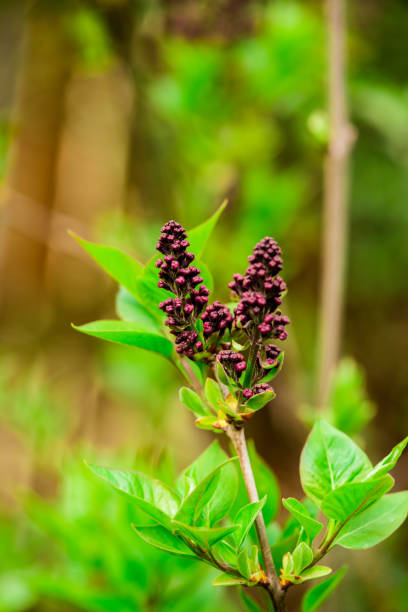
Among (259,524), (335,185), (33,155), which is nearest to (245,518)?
(259,524)

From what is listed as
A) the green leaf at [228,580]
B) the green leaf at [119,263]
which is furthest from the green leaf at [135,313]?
the green leaf at [228,580]

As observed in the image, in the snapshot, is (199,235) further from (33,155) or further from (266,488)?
(33,155)

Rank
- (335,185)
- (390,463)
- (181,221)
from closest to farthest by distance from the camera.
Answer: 1. (390,463)
2. (335,185)
3. (181,221)

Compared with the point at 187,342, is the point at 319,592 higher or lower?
lower

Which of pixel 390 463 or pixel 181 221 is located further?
pixel 181 221

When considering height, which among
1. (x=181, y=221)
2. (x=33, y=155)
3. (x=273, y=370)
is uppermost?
(x=33, y=155)

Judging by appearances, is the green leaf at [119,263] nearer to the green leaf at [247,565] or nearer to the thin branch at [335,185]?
the green leaf at [247,565]

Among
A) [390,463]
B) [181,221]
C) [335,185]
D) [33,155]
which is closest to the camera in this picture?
[390,463]
